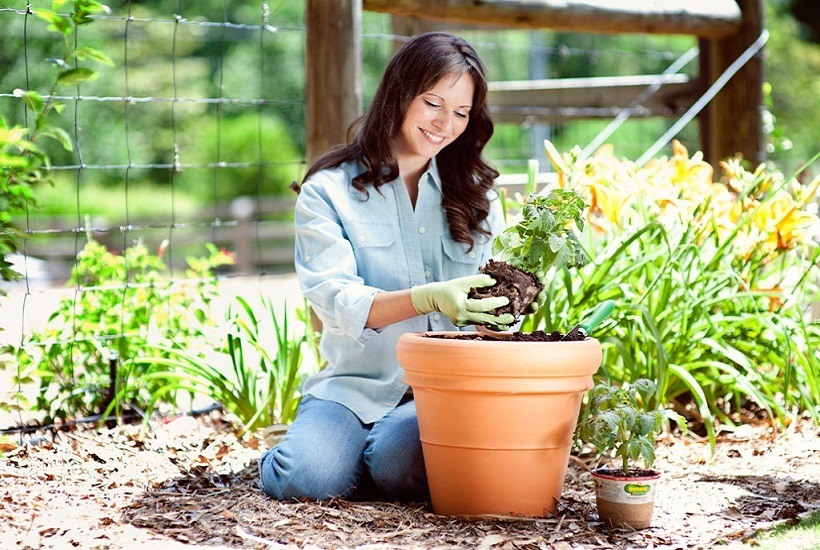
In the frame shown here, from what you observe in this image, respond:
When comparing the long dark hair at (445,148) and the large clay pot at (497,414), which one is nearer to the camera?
the large clay pot at (497,414)

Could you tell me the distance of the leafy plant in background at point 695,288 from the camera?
2611mm

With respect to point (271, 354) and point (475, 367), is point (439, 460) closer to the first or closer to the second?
point (475, 367)

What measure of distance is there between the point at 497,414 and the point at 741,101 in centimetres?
239

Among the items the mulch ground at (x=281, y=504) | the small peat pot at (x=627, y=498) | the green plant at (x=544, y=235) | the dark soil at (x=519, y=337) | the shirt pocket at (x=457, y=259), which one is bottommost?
the mulch ground at (x=281, y=504)

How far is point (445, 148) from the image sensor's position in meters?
2.44

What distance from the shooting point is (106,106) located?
13.0m

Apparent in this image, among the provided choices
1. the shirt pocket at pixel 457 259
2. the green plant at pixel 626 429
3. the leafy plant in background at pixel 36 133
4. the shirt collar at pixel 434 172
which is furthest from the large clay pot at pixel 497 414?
the leafy plant in background at pixel 36 133

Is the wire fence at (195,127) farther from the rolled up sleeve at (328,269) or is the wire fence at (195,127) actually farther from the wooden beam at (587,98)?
the rolled up sleeve at (328,269)

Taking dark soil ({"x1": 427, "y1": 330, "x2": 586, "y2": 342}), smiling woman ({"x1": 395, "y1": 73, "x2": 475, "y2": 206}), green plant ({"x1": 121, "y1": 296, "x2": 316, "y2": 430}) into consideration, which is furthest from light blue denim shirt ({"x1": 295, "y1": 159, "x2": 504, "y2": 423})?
green plant ({"x1": 121, "y1": 296, "x2": 316, "y2": 430})

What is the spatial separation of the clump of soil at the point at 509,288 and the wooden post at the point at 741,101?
2.10 m

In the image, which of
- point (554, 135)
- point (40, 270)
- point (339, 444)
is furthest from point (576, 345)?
point (554, 135)

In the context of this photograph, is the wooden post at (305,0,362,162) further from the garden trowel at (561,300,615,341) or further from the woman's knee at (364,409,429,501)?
the garden trowel at (561,300,615,341)

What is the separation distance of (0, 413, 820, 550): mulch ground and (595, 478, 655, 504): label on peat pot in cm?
7

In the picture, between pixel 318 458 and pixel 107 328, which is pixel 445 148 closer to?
pixel 318 458
